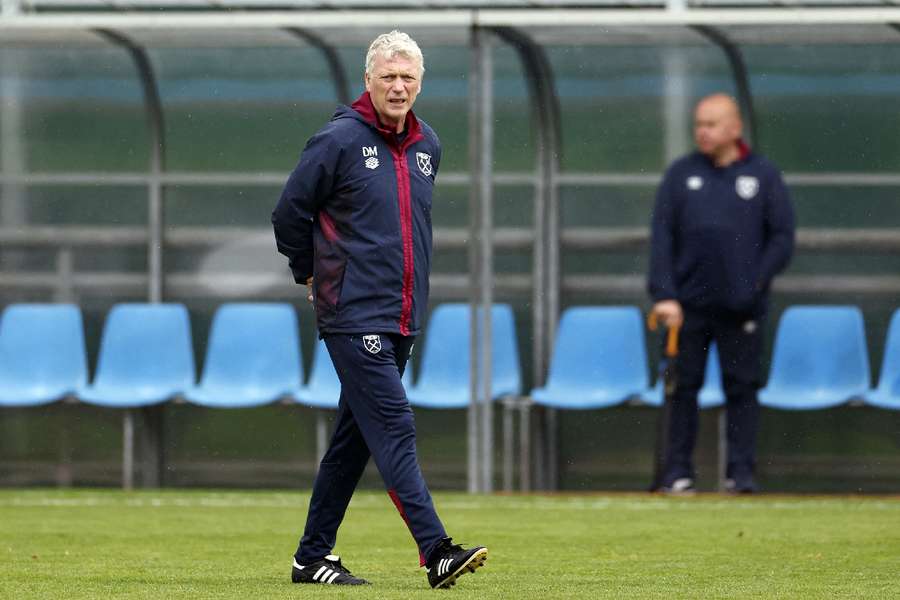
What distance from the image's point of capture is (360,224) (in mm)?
6039

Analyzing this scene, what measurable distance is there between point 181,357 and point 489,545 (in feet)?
15.3

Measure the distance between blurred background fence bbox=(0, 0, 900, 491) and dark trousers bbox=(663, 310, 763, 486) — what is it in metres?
1.14

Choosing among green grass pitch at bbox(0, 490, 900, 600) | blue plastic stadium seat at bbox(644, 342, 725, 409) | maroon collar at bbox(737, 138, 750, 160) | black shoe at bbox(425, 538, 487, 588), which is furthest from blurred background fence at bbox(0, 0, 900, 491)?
black shoe at bbox(425, 538, 487, 588)

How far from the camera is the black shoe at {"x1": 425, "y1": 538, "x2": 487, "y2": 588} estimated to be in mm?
5766

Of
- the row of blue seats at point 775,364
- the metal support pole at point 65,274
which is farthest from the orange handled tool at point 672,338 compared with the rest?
the metal support pole at point 65,274

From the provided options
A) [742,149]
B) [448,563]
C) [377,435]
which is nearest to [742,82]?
[742,149]

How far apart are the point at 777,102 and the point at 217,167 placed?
3.43 meters

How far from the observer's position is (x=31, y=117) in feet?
41.2

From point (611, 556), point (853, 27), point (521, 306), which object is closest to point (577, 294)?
point (521, 306)

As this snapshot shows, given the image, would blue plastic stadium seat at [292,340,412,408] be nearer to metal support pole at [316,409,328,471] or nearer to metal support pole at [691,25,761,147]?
metal support pole at [316,409,328,471]

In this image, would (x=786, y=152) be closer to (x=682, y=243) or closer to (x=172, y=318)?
(x=682, y=243)

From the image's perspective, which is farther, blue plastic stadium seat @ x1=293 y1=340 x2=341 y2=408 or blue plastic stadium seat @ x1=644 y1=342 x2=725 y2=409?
blue plastic stadium seat @ x1=293 y1=340 x2=341 y2=408

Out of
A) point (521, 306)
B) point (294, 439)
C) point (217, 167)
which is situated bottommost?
point (294, 439)

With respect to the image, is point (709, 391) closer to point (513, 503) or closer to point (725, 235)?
point (725, 235)
